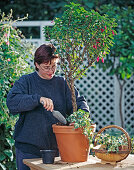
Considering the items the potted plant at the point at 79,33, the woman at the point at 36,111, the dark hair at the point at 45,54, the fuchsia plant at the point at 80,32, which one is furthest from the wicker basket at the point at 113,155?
the dark hair at the point at 45,54

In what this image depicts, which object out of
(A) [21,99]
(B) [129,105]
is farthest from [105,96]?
(A) [21,99]

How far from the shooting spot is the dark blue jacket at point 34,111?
221cm

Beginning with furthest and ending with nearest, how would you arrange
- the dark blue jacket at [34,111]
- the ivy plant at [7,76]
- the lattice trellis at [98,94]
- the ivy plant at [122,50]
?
the lattice trellis at [98,94] < the ivy plant at [122,50] < the ivy plant at [7,76] < the dark blue jacket at [34,111]

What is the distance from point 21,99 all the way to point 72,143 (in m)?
0.42

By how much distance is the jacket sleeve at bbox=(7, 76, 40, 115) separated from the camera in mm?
2139

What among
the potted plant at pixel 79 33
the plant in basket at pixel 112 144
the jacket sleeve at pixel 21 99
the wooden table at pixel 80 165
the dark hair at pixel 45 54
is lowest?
the wooden table at pixel 80 165

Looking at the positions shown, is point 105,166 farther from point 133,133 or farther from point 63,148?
point 133,133

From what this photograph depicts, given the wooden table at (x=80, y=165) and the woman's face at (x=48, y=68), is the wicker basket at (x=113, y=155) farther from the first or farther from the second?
the woman's face at (x=48, y=68)

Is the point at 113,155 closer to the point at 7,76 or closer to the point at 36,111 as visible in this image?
the point at 36,111

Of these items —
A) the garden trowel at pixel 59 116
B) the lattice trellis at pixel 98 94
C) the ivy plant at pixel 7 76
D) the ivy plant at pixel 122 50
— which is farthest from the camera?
the lattice trellis at pixel 98 94

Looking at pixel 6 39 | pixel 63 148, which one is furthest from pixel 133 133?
pixel 63 148

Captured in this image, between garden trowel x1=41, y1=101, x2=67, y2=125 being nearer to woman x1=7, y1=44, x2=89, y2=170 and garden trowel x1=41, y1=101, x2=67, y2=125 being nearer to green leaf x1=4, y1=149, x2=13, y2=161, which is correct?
woman x1=7, y1=44, x2=89, y2=170

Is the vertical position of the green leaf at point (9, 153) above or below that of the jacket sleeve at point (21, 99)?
below

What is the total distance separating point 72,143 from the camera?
6.84 ft
